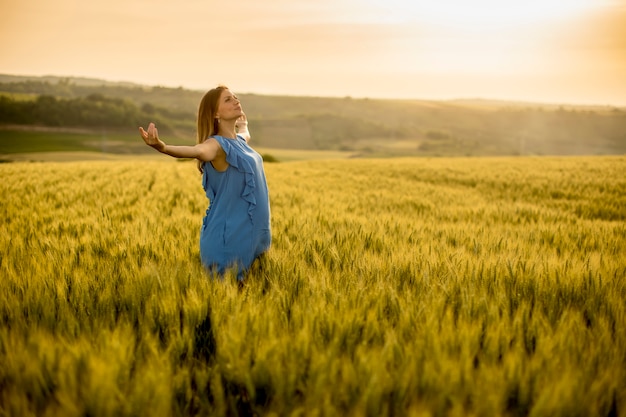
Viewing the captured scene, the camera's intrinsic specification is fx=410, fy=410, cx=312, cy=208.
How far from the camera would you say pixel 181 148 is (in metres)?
2.50

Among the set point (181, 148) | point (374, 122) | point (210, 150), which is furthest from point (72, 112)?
point (181, 148)

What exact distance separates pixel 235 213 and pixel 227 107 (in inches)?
31.3

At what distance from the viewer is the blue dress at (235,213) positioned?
116 inches

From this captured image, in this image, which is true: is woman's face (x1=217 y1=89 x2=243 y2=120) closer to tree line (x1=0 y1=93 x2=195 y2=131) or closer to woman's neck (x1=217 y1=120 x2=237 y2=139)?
woman's neck (x1=217 y1=120 x2=237 y2=139)

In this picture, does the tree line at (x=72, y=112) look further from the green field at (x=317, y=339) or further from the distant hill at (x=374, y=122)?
the green field at (x=317, y=339)

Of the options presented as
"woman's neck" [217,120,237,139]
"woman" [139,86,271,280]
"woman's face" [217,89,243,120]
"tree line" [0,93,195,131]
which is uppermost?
"tree line" [0,93,195,131]

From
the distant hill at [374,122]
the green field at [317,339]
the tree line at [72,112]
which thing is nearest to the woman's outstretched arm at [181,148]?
the green field at [317,339]

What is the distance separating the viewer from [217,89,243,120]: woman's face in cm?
306

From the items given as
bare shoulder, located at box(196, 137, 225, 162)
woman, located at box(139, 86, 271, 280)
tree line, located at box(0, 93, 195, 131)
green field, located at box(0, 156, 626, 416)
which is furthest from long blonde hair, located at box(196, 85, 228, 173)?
tree line, located at box(0, 93, 195, 131)

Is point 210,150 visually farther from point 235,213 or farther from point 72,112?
point 72,112

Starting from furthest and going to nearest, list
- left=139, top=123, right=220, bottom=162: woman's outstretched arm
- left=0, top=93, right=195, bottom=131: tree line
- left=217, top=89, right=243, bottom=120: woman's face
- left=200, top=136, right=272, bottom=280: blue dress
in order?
1. left=0, top=93, right=195, bottom=131: tree line
2. left=217, top=89, right=243, bottom=120: woman's face
3. left=200, top=136, right=272, bottom=280: blue dress
4. left=139, top=123, right=220, bottom=162: woman's outstretched arm

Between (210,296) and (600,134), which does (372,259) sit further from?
(600,134)

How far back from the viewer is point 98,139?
78750 millimetres

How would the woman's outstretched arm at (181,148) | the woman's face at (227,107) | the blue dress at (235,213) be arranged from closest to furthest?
the woman's outstretched arm at (181,148) < the blue dress at (235,213) < the woman's face at (227,107)
